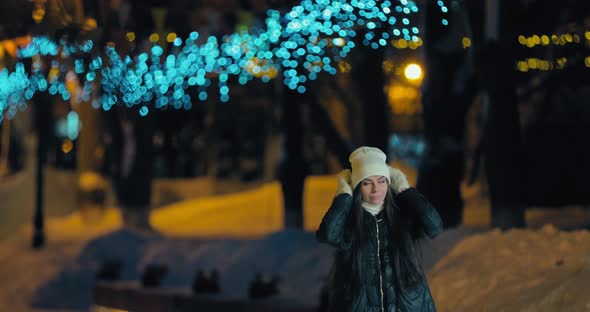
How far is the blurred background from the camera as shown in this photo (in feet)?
40.3

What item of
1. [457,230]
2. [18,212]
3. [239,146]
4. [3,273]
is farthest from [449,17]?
[239,146]

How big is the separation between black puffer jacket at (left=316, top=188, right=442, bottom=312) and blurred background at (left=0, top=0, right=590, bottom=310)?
169 inches

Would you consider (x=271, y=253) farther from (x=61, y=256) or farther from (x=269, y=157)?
(x=269, y=157)

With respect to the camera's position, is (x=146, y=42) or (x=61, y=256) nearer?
(x=146, y=42)

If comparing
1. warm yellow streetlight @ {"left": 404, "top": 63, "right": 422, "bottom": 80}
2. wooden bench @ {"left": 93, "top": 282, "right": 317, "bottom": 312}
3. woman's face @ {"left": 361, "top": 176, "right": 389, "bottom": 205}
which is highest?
warm yellow streetlight @ {"left": 404, "top": 63, "right": 422, "bottom": 80}

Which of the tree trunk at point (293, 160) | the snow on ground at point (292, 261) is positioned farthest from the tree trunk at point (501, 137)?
the tree trunk at point (293, 160)

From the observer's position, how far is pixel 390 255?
19.7 feet

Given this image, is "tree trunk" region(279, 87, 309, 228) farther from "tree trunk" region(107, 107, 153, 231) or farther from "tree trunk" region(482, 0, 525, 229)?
"tree trunk" region(482, 0, 525, 229)

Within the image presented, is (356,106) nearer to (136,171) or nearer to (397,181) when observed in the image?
(136,171)

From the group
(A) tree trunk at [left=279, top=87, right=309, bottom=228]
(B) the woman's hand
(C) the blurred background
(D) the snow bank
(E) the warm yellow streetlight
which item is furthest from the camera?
(A) tree trunk at [left=279, top=87, right=309, bottom=228]

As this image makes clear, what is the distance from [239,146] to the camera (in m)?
35.2

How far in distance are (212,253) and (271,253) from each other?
153cm

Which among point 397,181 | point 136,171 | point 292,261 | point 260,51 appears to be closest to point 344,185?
point 397,181

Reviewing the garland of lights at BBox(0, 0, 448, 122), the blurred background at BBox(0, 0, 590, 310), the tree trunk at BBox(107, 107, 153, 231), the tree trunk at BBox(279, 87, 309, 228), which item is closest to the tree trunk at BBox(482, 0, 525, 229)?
the blurred background at BBox(0, 0, 590, 310)
